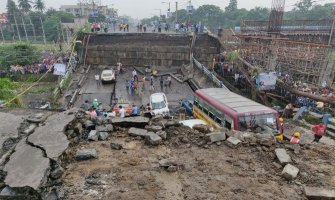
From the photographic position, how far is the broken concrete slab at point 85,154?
19.9ft

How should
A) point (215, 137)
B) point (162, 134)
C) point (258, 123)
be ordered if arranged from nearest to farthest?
point (215, 137) < point (162, 134) < point (258, 123)

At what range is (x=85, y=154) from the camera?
19.9 feet

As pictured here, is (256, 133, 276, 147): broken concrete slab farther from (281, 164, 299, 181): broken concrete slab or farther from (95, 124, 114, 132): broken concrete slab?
(95, 124, 114, 132): broken concrete slab

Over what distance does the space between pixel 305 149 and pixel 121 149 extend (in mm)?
4320

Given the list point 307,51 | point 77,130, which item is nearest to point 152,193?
point 77,130

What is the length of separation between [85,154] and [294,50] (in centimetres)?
1608

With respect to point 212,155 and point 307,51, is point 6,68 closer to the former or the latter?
point 307,51

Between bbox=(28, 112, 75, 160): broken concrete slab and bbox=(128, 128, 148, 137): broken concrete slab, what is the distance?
152 centimetres

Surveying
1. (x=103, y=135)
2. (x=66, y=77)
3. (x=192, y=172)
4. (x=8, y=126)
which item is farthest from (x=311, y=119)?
(x=66, y=77)

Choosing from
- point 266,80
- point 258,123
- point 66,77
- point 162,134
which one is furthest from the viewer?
point 66,77

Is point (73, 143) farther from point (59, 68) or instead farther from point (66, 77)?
point (66, 77)

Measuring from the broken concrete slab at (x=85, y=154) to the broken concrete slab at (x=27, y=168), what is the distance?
0.62m

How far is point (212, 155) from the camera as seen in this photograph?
638cm

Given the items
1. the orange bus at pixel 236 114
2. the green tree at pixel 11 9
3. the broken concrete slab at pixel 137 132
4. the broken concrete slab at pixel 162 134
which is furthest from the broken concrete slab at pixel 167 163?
the green tree at pixel 11 9
